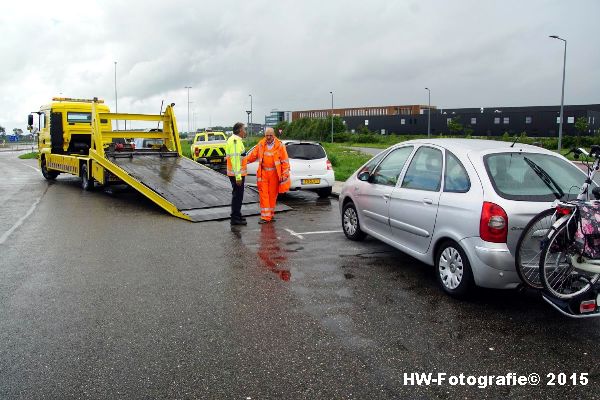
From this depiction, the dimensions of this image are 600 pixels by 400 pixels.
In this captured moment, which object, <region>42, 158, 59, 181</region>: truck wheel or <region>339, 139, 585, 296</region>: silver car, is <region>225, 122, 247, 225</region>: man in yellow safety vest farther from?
<region>42, 158, 59, 181</region>: truck wheel

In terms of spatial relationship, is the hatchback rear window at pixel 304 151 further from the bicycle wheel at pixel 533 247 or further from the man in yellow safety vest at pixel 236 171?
the bicycle wheel at pixel 533 247

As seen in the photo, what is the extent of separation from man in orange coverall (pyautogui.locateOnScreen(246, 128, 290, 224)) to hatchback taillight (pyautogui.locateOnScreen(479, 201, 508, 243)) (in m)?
5.70

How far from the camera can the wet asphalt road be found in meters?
3.62

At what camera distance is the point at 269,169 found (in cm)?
1016

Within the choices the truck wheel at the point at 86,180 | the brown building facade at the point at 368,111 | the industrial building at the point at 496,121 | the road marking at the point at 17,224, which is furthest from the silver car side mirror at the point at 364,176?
the brown building facade at the point at 368,111

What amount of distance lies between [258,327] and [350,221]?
3.80 metres

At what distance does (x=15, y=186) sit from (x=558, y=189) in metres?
17.6

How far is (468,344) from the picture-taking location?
430 cm

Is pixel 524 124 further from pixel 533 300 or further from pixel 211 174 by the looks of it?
A: pixel 533 300

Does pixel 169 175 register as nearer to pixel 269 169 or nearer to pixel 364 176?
pixel 269 169

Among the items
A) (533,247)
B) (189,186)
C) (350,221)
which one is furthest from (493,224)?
(189,186)

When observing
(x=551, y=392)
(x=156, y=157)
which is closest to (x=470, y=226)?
(x=551, y=392)

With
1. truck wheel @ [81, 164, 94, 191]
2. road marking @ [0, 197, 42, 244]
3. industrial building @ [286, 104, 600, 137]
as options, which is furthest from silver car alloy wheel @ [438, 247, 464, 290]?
industrial building @ [286, 104, 600, 137]

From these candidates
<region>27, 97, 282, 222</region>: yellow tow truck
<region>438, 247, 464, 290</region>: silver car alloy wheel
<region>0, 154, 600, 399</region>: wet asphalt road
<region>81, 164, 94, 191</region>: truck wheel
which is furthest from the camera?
<region>81, 164, 94, 191</region>: truck wheel
